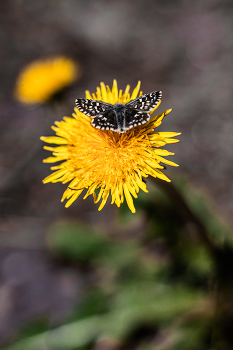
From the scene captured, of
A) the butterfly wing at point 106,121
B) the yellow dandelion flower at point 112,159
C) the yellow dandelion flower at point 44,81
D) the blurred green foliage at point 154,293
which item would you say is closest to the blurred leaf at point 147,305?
the blurred green foliage at point 154,293

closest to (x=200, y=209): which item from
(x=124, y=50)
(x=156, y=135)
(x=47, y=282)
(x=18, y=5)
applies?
(x=156, y=135)

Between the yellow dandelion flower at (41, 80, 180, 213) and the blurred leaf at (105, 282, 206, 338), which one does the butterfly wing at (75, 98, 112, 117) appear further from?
the blurred leaf at (105, 282, 206, 338)

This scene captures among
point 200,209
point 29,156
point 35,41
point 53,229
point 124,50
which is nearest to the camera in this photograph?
point 200,209

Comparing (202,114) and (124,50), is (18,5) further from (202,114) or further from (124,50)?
(202,114)

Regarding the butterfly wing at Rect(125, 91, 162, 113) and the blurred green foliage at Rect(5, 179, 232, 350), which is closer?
the butterfly wing at Rect(125, 91, 162, 113)

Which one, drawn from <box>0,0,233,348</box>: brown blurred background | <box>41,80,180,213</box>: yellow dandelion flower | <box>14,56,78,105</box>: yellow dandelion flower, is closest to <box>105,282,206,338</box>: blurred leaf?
<box>0,0,233,348</box>: brown blurred background

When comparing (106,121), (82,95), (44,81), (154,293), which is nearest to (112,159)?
(106,121)
